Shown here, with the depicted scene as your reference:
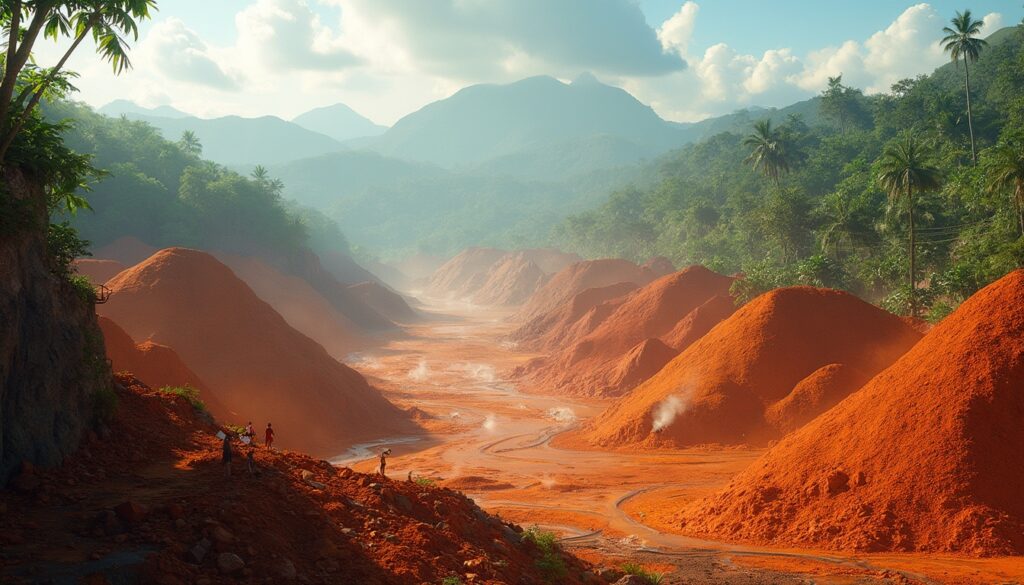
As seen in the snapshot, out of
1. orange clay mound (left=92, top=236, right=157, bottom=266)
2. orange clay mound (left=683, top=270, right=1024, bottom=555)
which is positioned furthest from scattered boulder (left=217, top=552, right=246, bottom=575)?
orange clay mound (left=92, top=236, right=157, bottom=266)

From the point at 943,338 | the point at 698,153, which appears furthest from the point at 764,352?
the point at 698,153

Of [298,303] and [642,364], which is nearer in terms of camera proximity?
[642,364]

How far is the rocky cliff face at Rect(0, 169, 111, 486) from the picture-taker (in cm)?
1045

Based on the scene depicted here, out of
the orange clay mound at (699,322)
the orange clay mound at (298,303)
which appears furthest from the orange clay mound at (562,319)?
the orange clay mound at (298,303)

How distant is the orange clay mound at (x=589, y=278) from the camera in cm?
7856

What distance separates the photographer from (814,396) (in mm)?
27641

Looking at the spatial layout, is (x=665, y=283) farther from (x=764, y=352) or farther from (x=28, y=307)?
(x=28, y=307)

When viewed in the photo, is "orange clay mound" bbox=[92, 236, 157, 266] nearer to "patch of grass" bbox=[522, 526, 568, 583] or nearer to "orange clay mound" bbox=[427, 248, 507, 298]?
"patch of grass" bbox=[522, 526, 568, 583]

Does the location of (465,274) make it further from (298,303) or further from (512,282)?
(298,303)

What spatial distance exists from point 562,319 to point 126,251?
135ft

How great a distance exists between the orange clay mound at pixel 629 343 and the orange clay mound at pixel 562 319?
23.9ft

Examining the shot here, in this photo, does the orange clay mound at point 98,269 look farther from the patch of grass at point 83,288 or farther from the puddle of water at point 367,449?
the patch of grass at point 83,288

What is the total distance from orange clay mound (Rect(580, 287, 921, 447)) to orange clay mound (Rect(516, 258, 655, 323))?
43.6 meters

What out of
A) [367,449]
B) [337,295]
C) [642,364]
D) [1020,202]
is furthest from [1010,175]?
[337,295]
